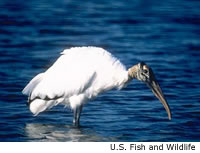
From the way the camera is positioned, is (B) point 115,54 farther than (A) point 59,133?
Yes

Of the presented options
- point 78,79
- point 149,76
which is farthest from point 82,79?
point 149,76

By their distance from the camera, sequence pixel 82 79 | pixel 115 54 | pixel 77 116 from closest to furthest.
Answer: pixel 82 79
pixel 77 116
pixel 115 54

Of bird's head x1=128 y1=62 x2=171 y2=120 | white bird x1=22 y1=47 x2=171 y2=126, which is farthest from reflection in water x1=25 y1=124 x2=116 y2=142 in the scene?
bird's head x1=128 y1=62 x2=171 y2=120

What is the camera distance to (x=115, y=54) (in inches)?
644

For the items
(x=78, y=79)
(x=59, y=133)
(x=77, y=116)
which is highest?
(x=78, y=79)

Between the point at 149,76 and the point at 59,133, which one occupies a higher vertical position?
the point at 149,76

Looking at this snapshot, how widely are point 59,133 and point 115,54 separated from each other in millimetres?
5979

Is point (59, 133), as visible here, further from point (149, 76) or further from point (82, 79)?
point (149, 76)

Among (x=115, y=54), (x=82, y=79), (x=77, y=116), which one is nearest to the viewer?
(x=82, y=79)

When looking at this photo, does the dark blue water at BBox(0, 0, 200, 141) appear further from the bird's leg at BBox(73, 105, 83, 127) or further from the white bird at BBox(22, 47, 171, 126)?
the white bird at BBox(22, 47, 171, 126)

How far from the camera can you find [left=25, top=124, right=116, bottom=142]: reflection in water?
10.3 meters

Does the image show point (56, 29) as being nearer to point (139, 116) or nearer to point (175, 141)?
point (139, 116)

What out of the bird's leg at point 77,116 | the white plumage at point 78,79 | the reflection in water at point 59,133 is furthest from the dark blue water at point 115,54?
the white plumage at point 78,79

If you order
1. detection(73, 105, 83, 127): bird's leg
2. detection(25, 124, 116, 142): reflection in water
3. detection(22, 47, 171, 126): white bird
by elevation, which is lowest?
detection(25, 124, 116, 142): reflection in water
